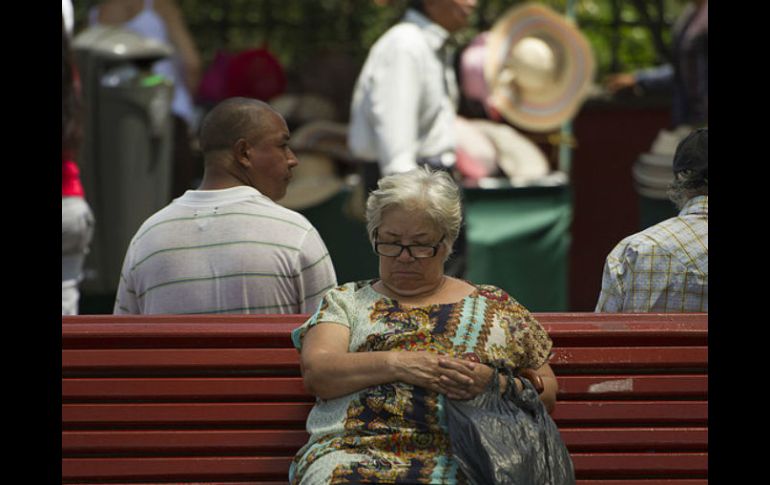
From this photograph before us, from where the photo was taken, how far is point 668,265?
13.4ft

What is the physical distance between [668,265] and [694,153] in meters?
0.34

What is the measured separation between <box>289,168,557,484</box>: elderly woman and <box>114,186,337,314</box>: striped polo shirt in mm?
632

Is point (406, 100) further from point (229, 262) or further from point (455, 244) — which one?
point (229, 262)

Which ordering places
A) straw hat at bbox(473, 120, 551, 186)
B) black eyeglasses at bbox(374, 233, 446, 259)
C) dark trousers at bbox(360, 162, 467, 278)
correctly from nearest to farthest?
black eyeglasses at bbox(374, 233, 446, 259) < dark trousers at bbox(360, 162, 467, 278) < straw hat at bbox(473, 120, 551, 186)

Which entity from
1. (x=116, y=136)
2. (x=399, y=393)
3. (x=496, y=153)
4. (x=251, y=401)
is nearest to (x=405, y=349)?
(x=399, y=393)

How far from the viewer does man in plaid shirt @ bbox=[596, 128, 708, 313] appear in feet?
13.4

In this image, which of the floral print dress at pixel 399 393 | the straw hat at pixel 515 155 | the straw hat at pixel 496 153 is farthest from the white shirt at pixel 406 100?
the floral print dress at pixel 399 393

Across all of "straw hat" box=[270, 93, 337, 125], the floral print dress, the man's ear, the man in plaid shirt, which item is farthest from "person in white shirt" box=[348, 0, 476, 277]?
the floral print dress

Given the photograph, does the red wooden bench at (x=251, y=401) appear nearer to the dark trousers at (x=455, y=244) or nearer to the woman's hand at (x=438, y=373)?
the woman's hand at (x=438, y=373)

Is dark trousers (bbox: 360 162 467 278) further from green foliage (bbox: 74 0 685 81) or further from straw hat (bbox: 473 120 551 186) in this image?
green foliage (bbox: 74 0 685 81)

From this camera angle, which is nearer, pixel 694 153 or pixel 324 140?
pixel 694 153

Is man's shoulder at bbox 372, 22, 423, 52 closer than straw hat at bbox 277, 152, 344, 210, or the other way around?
man's shoulder at bbox 372, 22, 423, 52
